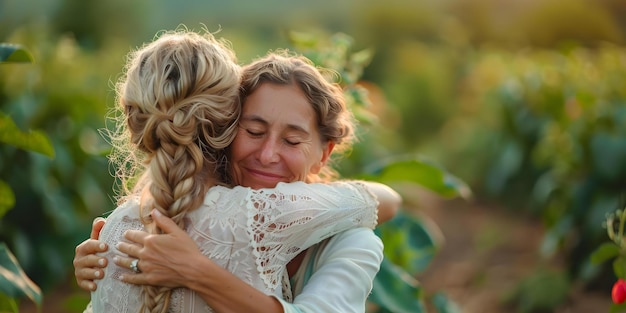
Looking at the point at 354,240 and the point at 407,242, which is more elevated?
the point at 354,240

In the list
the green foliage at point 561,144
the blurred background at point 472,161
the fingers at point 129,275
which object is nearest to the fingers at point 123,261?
the fingers at point 129,275

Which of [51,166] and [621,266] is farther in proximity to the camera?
[51,166]

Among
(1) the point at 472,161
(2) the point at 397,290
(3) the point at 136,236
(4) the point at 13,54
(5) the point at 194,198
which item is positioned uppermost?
(4) the point at 13,54

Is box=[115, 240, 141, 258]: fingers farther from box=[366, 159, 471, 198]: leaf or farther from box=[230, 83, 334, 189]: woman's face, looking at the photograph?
box=[366, 159, 471, 198]: leaf

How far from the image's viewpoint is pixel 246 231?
6.78 feet

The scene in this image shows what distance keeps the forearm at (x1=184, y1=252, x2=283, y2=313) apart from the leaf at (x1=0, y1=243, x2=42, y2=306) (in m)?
0.93

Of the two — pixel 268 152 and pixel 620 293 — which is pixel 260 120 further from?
pixel 620 293

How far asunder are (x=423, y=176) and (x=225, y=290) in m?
1.49

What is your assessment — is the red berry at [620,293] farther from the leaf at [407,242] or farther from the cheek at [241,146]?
the cheek at [241,146]

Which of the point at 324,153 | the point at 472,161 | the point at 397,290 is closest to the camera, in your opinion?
the point at 324,153

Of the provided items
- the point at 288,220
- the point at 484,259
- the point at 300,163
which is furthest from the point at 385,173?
the point at 484,259

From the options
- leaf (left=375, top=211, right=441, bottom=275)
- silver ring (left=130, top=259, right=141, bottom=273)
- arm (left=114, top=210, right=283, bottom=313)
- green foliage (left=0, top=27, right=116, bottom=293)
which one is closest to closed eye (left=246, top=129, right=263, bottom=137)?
arm (left=114, top=210, right=283, bottom=313)

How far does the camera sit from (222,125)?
7.38ft

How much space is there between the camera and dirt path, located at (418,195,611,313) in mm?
5141
